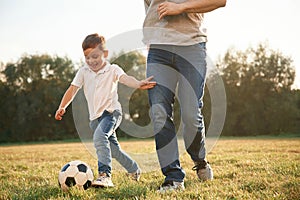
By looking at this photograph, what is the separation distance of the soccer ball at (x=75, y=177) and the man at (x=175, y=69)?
754mm

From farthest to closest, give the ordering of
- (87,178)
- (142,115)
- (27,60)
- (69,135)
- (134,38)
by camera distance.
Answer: (27,60), (69,135), (142,115), (134,38), (87,178)

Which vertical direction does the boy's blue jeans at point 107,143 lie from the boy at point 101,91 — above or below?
below

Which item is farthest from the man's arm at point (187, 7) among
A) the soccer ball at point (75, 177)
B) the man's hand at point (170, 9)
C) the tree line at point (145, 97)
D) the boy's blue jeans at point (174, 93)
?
the tree line at point (145, 97)

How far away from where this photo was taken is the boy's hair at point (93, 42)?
13.7ft

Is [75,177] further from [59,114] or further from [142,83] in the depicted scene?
[142,83]

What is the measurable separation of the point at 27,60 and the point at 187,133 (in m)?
28.2

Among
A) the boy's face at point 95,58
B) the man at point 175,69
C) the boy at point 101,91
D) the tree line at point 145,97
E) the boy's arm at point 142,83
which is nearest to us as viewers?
the man at point 175,69

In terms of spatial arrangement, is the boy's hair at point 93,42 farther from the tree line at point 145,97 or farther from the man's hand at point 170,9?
the tree line at point 145,97

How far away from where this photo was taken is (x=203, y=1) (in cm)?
319

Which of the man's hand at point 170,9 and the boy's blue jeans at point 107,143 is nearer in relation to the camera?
the man's hand at point 170,9

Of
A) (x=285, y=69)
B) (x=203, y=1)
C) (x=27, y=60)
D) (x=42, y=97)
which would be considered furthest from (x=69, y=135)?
(x=203, y=1)

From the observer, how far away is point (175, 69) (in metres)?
3.41

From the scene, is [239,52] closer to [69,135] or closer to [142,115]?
[142,115]

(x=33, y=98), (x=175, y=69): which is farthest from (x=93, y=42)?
(x=33, y=98)
